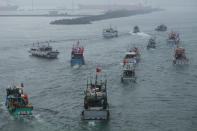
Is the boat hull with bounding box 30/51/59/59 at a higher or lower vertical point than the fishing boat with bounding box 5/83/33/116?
higher

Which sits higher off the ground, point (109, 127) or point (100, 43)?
point (100, 43)

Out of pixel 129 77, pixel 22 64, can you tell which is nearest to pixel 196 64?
pixel 129 77

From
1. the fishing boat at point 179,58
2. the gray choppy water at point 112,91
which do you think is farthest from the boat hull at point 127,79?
the fishing boat at point 179,58

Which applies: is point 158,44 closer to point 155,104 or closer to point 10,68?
point 10,68

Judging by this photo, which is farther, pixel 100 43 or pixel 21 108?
pixel 100 43

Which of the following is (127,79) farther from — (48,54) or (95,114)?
(48,54)

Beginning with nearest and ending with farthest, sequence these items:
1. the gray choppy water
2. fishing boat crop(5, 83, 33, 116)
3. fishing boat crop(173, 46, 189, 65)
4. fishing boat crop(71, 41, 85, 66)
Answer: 1. the gray choppy water
2. fishing boat crop(5, 83, 33, 116)
3. fishing boat crop(173, 46, 189, 65)
4. fishing boat crop(71, 41, 85, 66)

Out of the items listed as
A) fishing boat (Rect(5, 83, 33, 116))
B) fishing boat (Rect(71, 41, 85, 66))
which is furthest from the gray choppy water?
fishing boat (Rect(71, 41, 85, 66))

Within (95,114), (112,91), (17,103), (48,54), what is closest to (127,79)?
(112,91)

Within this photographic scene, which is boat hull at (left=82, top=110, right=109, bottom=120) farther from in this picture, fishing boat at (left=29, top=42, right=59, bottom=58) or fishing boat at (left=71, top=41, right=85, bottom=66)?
fishing boat at (left=29, top=42, right=59, bottom=58)
